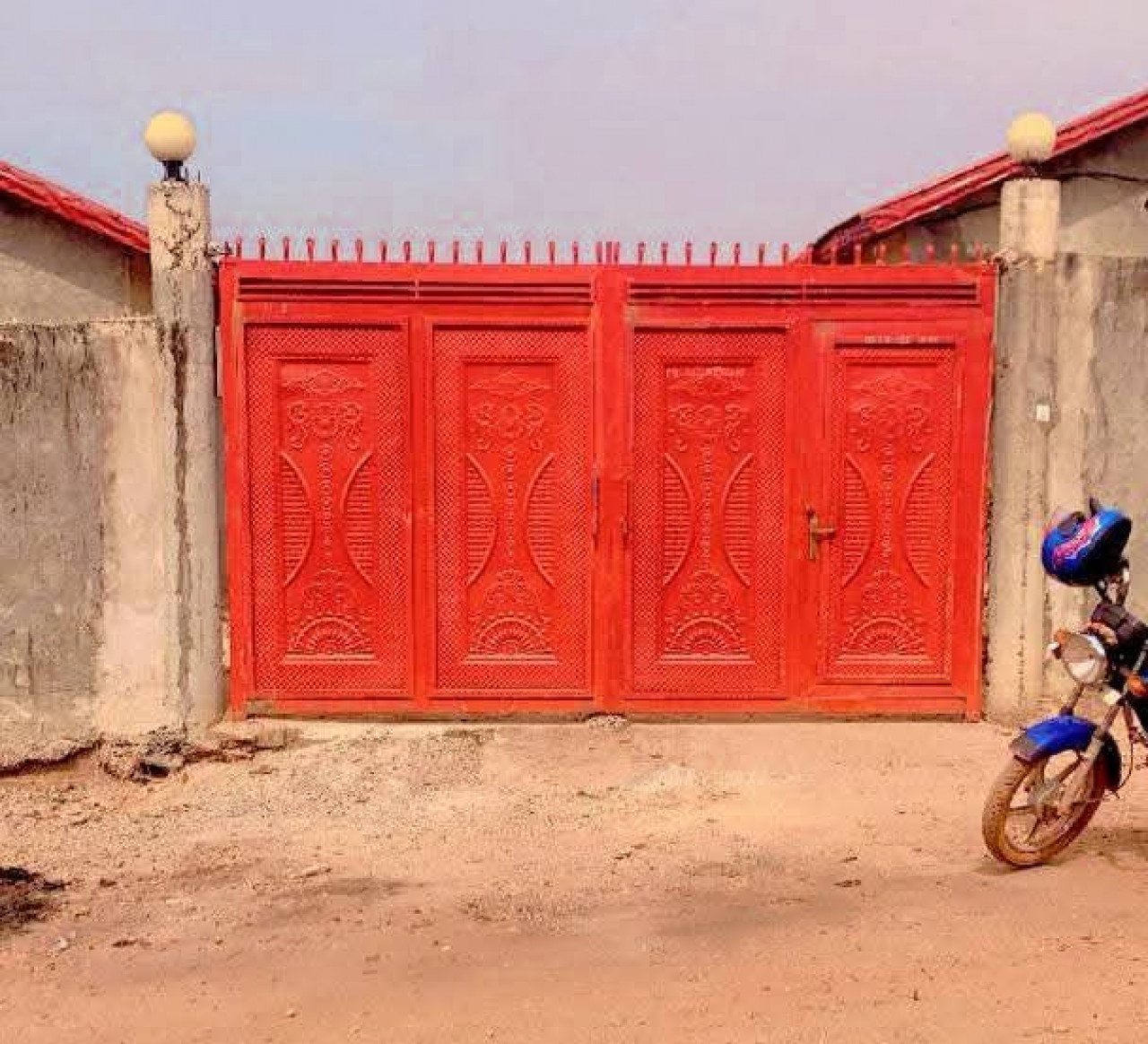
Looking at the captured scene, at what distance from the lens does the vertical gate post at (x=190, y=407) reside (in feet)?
18.6

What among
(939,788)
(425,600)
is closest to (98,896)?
(425,600)

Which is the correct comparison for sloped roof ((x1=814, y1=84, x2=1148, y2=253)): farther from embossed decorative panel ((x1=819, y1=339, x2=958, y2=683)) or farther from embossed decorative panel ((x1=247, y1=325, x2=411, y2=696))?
embossed decorative panel ((x1=247, y1=325, x2=411, y2=696))

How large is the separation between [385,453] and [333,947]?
2.68m

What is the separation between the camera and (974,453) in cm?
595

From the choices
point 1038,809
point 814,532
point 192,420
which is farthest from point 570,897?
point 192,420

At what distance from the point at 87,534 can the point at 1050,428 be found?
4.65 metres

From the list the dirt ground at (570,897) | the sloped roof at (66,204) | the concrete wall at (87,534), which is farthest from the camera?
the sloped roof at (66,204)

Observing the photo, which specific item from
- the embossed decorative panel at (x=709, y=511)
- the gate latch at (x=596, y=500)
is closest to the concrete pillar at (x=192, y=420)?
the gate latch at (x=596, y=500)

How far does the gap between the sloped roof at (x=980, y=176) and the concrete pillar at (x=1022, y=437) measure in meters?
1.60

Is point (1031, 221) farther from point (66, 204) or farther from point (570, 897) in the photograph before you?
point (66, 204)

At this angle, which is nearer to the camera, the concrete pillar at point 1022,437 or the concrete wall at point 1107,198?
the concrete pillar at point 1022,437

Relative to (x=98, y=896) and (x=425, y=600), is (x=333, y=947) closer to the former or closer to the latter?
(x=98, y=896)

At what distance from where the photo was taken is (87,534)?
568cm

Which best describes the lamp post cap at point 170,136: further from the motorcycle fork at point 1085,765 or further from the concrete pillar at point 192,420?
the motorcycle fork at point 1085,765
